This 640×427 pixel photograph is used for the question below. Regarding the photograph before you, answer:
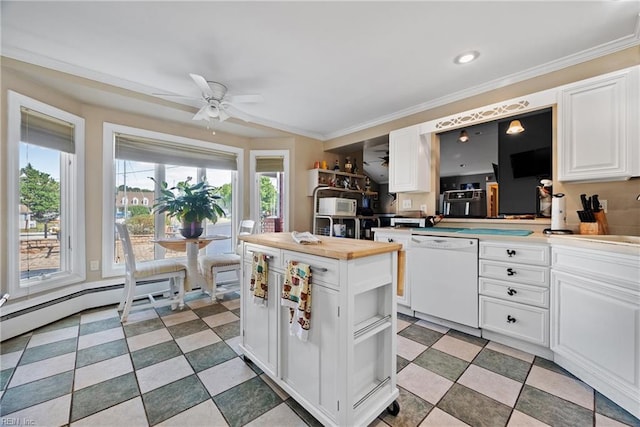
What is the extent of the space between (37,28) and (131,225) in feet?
6.95

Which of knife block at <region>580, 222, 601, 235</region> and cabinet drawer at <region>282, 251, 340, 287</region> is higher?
knife block at <region>580, 222, 601, 235</region>

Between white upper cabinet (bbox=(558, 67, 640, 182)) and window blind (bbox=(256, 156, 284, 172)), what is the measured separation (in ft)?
11.2

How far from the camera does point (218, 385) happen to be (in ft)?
5.50

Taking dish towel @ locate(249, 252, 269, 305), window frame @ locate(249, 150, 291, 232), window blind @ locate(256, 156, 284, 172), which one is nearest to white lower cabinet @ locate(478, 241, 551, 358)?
dish towel @ locate(249, 252, 269, 305)

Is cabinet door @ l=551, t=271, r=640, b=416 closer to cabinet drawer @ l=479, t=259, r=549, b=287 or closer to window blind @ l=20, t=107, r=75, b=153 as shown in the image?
cabinet drawer @ l=479, t=259, r=549, b=287

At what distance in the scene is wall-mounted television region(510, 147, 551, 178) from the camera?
2.46m

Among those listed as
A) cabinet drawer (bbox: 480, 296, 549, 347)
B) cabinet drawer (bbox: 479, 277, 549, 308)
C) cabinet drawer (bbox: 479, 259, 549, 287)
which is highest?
cabinet drawer (bbox: 479, 259, 549, 287)

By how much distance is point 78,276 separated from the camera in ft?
9.39

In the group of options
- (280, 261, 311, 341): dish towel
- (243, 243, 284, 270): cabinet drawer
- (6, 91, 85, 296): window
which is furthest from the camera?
(6, 91, 85, 296): window

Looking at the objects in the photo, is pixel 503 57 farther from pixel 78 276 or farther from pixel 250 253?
pixel 78 276

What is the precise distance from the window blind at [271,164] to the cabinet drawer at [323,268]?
119 inches

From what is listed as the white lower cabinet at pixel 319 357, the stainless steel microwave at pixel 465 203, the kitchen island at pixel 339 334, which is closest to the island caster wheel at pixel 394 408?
the kitchen island at pixel 339 334

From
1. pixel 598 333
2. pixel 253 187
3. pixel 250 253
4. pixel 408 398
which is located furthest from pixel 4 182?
pixel 598 333

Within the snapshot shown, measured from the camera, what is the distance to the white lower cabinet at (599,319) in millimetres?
1449
